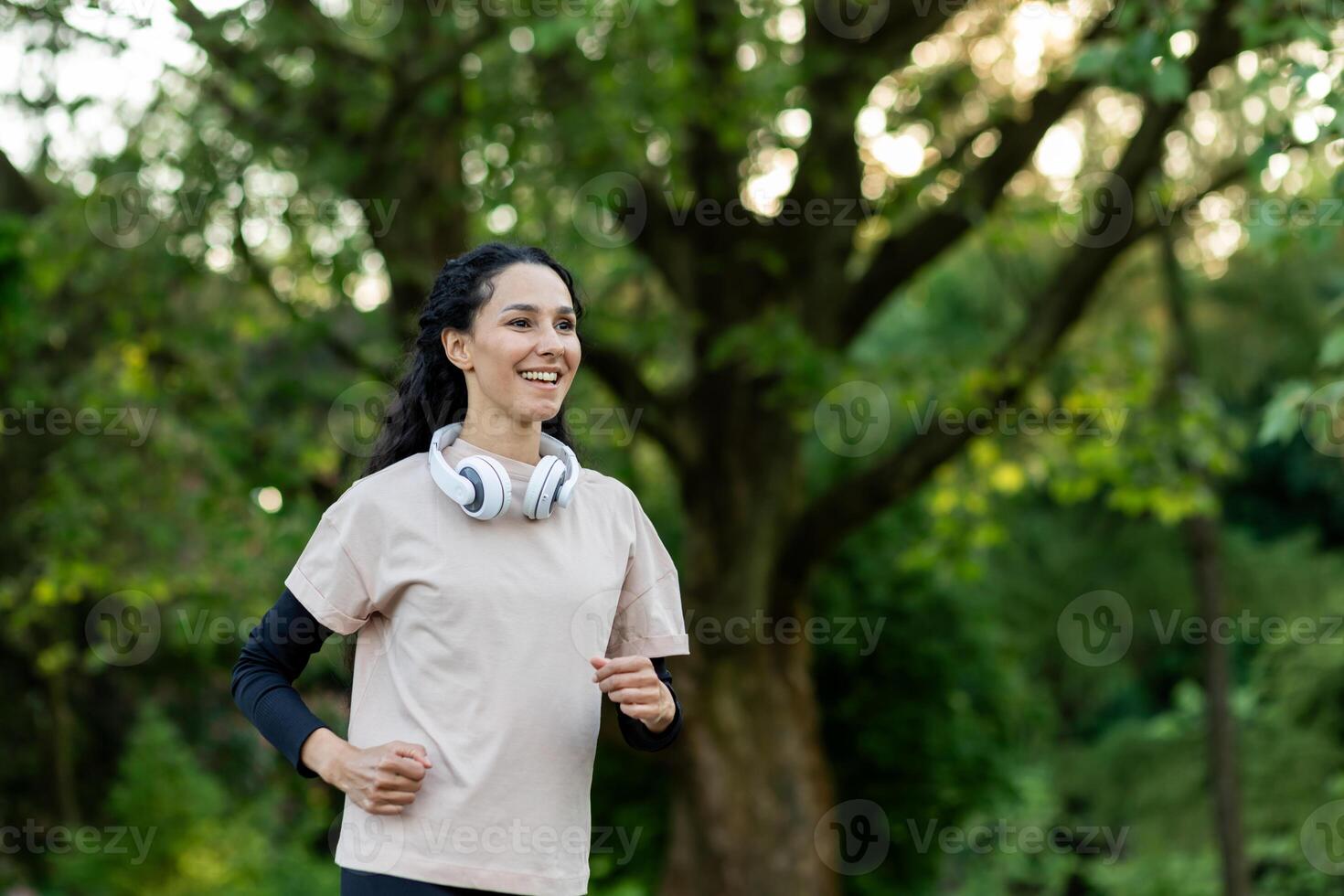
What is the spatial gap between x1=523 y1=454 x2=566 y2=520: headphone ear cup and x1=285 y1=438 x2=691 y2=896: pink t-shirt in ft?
0.11

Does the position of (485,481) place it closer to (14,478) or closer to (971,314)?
(14,478)

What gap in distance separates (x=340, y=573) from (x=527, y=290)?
1.76 ft

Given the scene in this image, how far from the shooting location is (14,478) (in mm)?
11914

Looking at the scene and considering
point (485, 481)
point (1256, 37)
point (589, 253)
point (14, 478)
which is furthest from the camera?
point (14, 478)

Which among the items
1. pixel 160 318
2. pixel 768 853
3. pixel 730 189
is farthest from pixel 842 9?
pixel 768 853

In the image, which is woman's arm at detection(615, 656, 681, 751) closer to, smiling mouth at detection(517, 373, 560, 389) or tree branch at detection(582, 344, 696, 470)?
smiling mouth at detection(517, 373, 560, 389)

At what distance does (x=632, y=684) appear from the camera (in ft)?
7.11

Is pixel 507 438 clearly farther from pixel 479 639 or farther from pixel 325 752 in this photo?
pixel 325 752

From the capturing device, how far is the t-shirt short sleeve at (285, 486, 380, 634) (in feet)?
7.34

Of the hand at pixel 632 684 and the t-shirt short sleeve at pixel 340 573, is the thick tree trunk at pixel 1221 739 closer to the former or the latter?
the hand at pixel 632 684

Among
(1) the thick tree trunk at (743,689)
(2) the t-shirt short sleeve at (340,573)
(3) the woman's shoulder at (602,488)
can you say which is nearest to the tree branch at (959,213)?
(1) the thick tree trunk at (743,689)

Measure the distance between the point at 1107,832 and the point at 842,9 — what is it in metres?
9.59

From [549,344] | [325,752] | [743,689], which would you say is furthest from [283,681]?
[743,689]

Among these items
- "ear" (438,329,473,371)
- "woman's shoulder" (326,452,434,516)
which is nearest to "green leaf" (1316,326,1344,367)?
"ear" (438,329,473,371)
